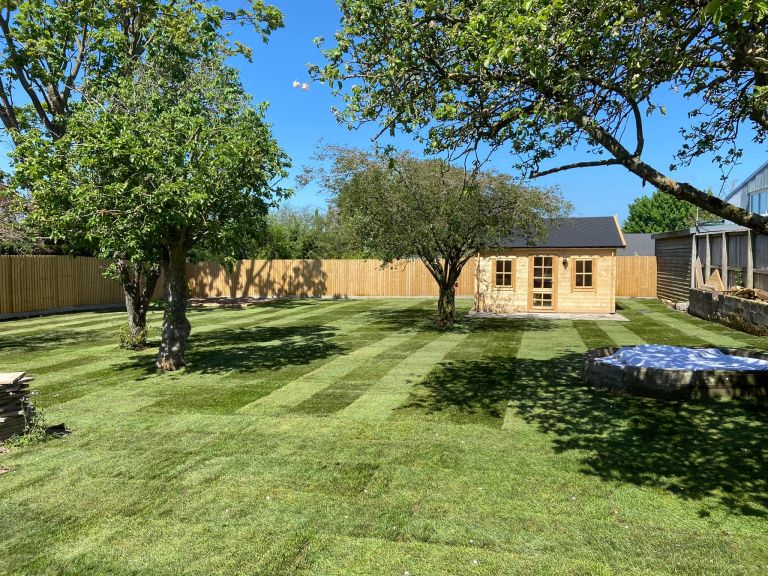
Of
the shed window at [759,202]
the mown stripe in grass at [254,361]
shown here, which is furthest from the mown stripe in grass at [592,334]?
the shed window at [759,202]

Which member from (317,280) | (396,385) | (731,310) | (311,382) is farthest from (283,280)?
(396,385)

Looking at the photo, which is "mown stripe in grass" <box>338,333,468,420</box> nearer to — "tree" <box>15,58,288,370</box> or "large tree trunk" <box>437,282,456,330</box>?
"large tree trunk" <box>437,282,456,330</box>

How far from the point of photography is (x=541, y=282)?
69.4 feet

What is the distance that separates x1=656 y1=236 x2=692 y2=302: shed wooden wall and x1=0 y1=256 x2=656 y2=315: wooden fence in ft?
5.27

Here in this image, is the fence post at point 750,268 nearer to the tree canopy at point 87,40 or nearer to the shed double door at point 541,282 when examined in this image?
the shed double door at point 541,282

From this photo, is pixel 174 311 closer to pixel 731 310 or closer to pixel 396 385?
pixel 396 385

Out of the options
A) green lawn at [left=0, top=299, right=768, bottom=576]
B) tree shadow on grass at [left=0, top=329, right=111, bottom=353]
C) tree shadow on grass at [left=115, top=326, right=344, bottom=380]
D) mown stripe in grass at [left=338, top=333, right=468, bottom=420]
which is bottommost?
green lawn at [left=0, top=299, right=768, bottom=576]

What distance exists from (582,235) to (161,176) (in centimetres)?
1727

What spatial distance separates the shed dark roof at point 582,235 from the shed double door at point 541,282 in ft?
2.43

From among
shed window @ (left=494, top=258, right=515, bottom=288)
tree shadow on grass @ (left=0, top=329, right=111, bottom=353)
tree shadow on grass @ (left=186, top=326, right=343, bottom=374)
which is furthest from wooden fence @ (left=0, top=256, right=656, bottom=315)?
tree shadow on grass @ (left=186, top=326, right=343, bottom=374)

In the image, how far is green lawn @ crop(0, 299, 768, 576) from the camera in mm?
3746

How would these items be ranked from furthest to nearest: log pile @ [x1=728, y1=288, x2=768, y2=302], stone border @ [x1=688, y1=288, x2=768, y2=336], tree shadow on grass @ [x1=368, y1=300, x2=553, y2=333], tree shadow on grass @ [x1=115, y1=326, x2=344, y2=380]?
1. tree shadow on grass @ [x1=368, y1=300, x2=553, y2=333]
2. log pile @ [x1=728, y1=288, x2=768, y2=302]
3. stone border @ [x1=688, y1=288, x2=768, y2=336]
4. tree shadow on grass @ [x1=115, y1=326, x2=344, y2=380]

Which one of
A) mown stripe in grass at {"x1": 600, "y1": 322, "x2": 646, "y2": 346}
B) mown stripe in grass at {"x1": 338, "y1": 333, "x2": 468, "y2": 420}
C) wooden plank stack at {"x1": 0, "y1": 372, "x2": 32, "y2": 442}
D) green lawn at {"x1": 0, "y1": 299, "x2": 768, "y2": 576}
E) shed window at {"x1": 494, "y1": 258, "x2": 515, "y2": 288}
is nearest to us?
green lawn at {"x1": 0, "y1": 299, "x2": 768, "y2": 576}

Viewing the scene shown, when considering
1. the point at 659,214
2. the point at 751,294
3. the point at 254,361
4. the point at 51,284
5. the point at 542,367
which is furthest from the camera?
the point at 659,214
